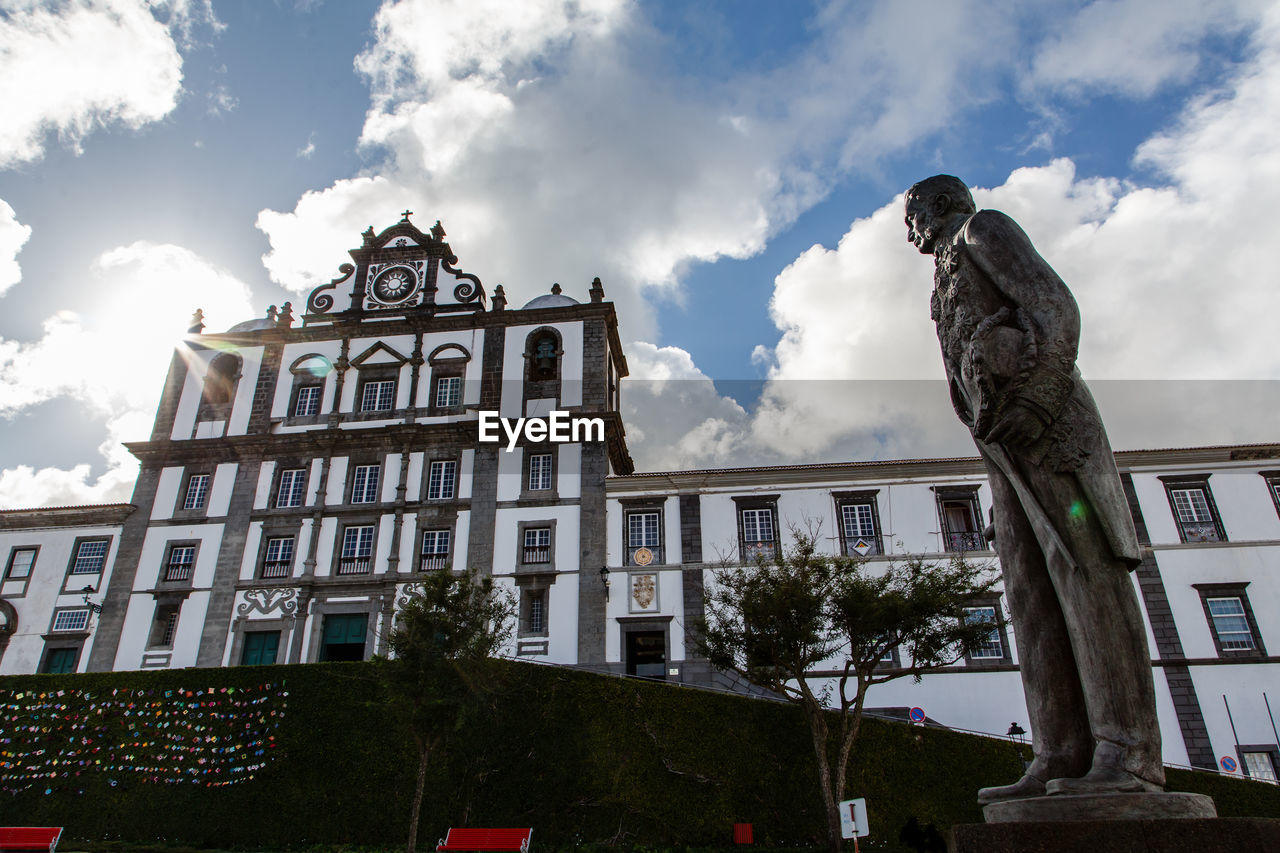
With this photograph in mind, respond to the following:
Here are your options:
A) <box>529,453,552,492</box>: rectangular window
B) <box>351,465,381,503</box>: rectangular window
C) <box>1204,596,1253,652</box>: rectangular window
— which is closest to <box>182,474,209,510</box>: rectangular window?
<box>351,465,381,503</box>: rectangular window

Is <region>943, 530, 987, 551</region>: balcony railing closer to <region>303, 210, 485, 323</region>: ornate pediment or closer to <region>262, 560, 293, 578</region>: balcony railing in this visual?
<region>303, 210, 485, 323</region>: ornate pediment

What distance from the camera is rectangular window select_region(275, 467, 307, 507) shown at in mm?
28766

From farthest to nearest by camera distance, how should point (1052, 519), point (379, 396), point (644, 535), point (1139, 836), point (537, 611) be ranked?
point (379, 396)
point (644, 535)
point (537, 611)
point (1052, 519)
point (1139, 836)

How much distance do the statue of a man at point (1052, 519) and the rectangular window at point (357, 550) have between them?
85.5 feet

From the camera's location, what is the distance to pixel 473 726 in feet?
53.5

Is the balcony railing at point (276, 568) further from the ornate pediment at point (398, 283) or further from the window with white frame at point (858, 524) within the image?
the window with white frame at point (858, 524)

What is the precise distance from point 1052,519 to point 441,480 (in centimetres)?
2655

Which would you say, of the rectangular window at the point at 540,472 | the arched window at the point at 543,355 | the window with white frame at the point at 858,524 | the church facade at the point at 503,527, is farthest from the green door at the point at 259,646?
the window with white frame at the point at 858,524

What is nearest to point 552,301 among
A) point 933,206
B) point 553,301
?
point 553,301

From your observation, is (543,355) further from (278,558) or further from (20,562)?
(20,562)

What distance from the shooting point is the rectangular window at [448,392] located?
30.2 m

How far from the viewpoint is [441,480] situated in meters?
28.6

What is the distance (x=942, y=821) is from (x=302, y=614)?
1974 cm

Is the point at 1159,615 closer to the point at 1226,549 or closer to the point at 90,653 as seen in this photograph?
the point at 1226,549
